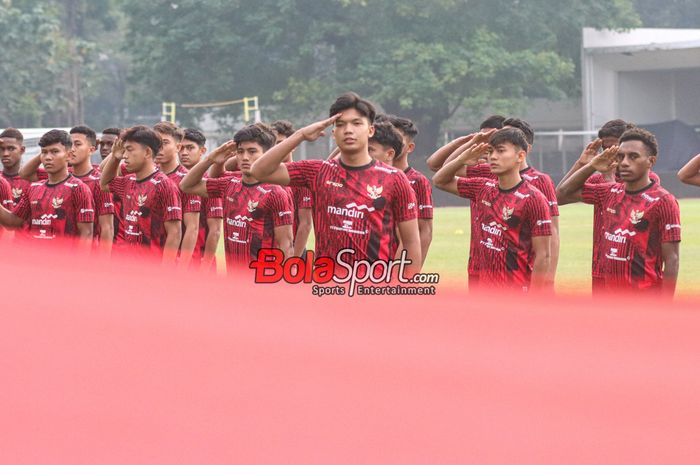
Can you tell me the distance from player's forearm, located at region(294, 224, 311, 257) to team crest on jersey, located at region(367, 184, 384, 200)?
3044 mm

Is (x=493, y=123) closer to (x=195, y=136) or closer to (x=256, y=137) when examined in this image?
(x=256, y=137)

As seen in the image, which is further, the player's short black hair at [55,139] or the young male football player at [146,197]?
→ the player's short black hair at [55,139]

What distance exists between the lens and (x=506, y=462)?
3.26 m

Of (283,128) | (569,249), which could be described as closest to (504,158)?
(283,128)

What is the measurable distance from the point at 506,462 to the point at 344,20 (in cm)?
4807

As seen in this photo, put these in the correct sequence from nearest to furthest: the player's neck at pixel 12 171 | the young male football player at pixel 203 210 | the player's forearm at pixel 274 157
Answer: the player's forearm at pixel 274 157 < the young male football player at pixel 203 210 < the player's neck at pixel 12 171

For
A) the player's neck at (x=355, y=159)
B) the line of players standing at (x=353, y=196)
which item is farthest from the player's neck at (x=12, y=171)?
the player's neck at (x=355, y=159)

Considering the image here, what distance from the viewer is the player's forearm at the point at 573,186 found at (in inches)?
373

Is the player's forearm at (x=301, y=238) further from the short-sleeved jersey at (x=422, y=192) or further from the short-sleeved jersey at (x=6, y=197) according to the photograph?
the short-sleeved jersey at (x=6, y=197)

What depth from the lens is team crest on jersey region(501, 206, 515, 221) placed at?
8.86m

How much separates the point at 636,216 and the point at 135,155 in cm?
420

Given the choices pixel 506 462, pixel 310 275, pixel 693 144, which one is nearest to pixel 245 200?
pixel 310 275

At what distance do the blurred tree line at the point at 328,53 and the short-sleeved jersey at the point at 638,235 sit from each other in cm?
3856

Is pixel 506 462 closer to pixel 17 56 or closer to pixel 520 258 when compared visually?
pixel 520 258
